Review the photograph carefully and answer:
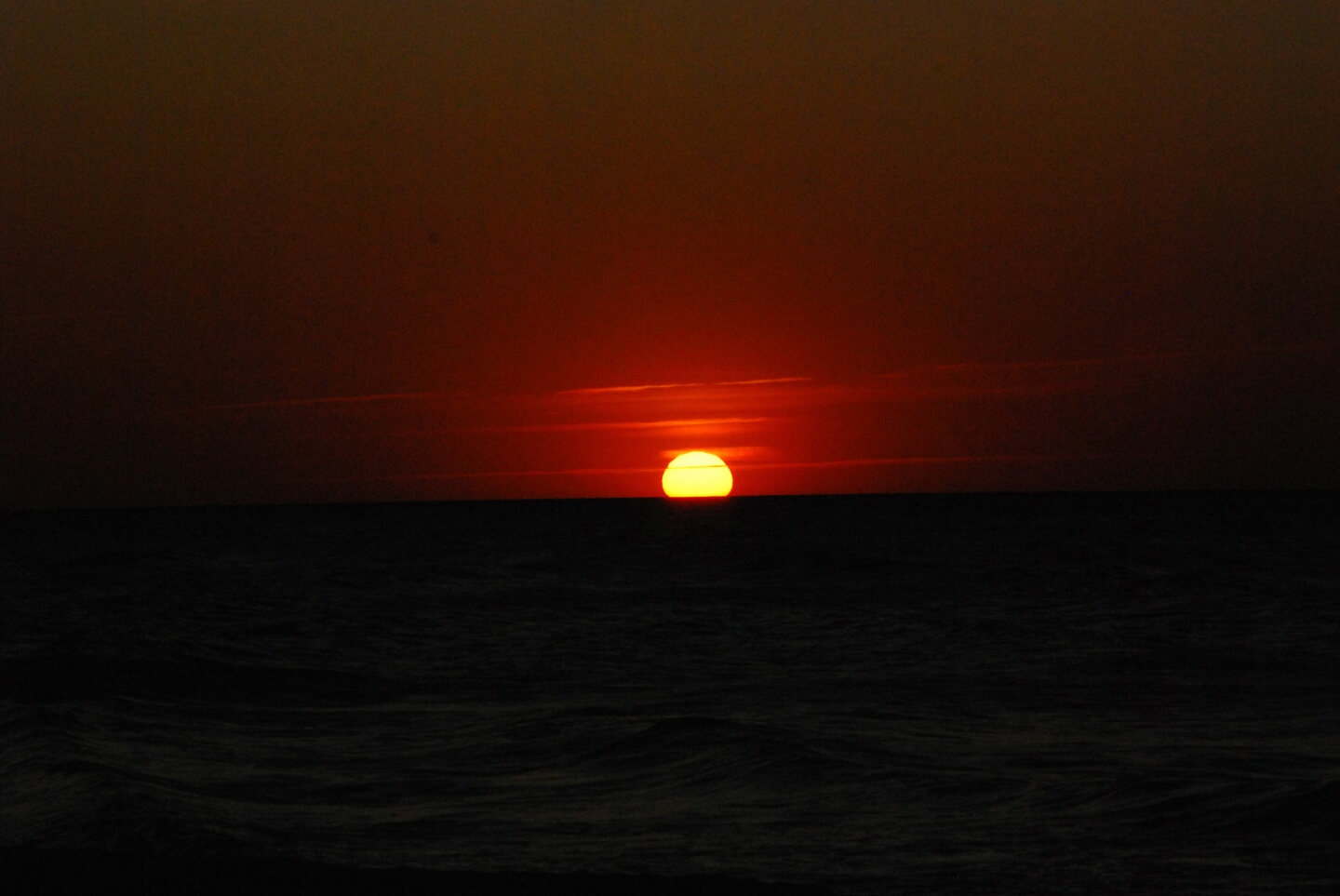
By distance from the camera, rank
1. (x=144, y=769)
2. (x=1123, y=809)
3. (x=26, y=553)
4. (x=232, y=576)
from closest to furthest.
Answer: (x=1123, y=809) < (x=144, y=769) < (x=232, y=576) < (x=26, y=553)

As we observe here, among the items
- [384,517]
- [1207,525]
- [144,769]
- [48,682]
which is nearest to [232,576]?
[48,682]

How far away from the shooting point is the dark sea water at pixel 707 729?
7684mm

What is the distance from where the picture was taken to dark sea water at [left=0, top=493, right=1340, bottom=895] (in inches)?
303

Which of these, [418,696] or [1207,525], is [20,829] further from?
[1207,525]

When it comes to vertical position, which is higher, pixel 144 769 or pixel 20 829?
pixel 144 769

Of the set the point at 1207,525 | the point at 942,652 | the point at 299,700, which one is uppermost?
the point at 1207,525

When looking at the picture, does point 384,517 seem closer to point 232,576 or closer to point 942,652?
point 232,576

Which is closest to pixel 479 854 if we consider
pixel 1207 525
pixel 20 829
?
pixel 20 829

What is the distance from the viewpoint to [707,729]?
11.3 meters

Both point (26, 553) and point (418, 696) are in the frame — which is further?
point (26, 553)

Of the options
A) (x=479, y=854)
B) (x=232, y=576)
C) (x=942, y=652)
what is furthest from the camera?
(x=232, y=576)

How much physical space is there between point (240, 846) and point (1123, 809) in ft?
17.3

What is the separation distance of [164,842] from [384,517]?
8465 cm

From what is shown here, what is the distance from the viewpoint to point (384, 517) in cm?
9056
